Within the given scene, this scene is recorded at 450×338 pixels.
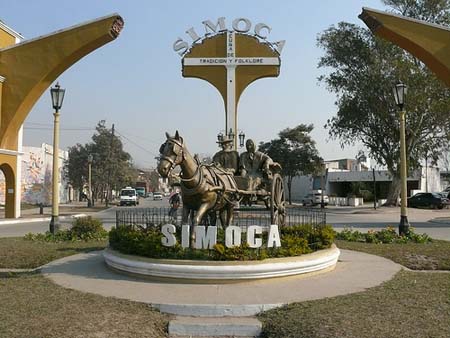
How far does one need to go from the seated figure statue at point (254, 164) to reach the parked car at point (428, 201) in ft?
138

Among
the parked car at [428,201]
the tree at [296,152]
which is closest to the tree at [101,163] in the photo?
the tree at [296,152]

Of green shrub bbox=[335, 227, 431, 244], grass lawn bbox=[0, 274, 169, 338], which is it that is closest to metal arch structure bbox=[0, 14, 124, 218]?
green shrub bbox=[335, 227, 431, 244]

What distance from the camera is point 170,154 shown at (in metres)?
8.45

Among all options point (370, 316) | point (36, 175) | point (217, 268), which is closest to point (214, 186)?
point (217, 268)

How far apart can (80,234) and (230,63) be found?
53.7 ft

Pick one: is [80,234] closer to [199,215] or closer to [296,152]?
[199,215]

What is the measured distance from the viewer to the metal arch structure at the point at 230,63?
95.6 feet

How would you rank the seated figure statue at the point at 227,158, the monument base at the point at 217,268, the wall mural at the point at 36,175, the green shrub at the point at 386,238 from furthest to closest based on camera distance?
the wall mural at the point at 36,175 → the green shrub at the point at 386,238 → the seated figure statue at the point at 227,158 → the monument base at the point at 217,268

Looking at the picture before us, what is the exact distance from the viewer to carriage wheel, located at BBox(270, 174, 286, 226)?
10.8 meters

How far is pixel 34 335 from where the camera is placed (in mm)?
5680

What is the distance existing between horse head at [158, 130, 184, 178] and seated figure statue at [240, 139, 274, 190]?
263 centimetres

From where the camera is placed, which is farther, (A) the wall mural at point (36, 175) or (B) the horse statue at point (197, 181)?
(A) the wall mural at point (36, 175)

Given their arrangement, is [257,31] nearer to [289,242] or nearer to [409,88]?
[409,88]

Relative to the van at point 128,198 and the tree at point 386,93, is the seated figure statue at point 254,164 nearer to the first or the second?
the tree at point 386,93
